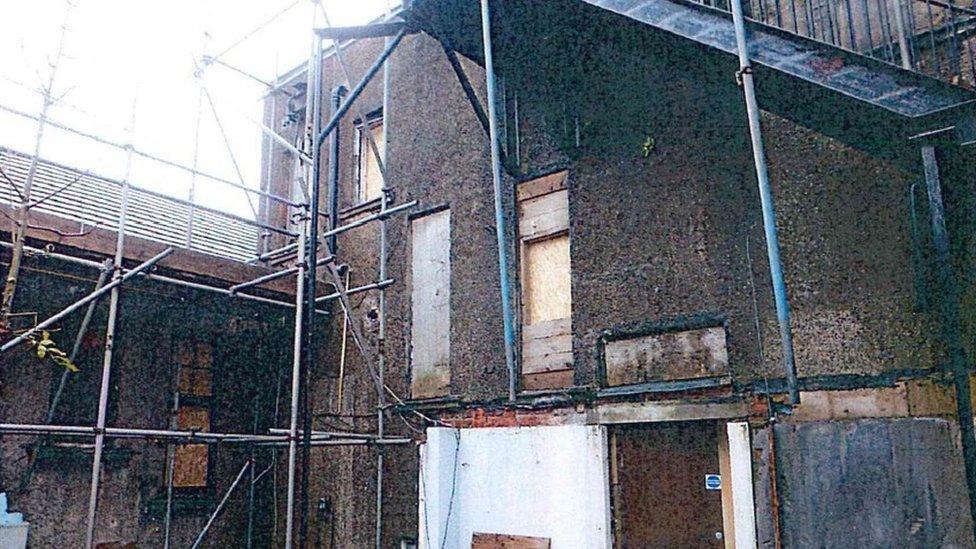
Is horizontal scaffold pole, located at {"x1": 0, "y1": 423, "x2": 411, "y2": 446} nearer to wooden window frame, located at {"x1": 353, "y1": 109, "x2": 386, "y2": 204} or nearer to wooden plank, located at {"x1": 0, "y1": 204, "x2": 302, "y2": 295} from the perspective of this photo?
wooden plank, located at {"x1": 0, "y1": 204, "x2": 302, "y2": 295}

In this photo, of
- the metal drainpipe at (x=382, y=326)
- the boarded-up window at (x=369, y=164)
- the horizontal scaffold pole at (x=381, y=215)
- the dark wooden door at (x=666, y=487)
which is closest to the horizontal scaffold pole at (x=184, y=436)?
the metal drainpipe at (x=382, y=326)

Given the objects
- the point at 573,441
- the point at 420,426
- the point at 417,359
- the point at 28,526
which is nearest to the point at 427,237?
the point at 417,359

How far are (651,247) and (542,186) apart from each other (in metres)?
1.59

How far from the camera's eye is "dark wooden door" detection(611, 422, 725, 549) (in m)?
6.09

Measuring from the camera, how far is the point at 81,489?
26.5ft

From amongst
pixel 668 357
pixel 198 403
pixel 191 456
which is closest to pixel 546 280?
pixel 668 357

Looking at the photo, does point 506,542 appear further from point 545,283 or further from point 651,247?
point 651,247

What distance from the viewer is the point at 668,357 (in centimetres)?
643

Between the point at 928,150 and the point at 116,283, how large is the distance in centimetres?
686

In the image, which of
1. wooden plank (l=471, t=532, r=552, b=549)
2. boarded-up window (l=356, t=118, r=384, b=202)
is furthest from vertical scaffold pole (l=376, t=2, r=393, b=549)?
wooden plank (l=471, t=532, r=552, b=549)

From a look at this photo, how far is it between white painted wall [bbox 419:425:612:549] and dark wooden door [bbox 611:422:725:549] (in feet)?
0.62

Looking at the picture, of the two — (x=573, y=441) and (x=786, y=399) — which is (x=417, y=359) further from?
(x=786, y=399)

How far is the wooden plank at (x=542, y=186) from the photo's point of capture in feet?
24.9

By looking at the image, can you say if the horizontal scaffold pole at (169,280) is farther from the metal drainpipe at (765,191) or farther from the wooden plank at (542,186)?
the metal drainpipe at (765,191)
